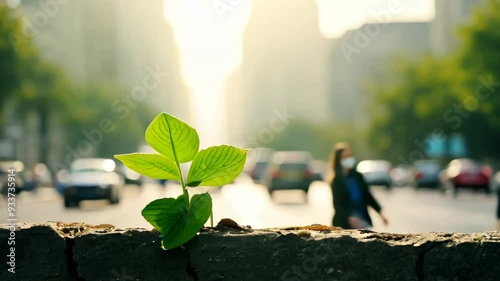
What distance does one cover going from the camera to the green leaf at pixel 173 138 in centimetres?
263

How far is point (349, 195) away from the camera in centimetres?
949

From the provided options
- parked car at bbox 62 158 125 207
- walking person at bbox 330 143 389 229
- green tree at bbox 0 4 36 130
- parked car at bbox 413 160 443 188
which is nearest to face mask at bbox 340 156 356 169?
walking person at bbox 330 143 389 229

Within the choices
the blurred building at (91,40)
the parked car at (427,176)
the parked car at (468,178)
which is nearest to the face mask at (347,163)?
the parked car at (468,178)

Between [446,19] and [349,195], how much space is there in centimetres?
11584

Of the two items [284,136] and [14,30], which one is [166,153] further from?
[284,136]

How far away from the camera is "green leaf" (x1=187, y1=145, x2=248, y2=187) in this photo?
8.72 feet

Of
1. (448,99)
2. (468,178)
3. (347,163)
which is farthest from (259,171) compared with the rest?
(347,163)

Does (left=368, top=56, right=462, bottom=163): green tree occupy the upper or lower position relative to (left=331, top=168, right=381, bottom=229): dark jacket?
upper

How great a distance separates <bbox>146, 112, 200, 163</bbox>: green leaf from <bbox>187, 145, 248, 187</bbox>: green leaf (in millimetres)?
32

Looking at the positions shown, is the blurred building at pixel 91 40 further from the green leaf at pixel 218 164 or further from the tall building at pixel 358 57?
the green leaf at pixel 218 164

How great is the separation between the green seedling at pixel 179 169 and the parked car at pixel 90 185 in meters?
29.1

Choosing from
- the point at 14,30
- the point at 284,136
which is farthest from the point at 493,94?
the point at 284,136

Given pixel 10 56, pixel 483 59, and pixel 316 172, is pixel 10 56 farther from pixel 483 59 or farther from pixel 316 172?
pixel 483 59

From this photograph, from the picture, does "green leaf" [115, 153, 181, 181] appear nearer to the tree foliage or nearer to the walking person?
the walking person
